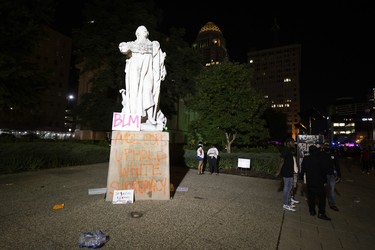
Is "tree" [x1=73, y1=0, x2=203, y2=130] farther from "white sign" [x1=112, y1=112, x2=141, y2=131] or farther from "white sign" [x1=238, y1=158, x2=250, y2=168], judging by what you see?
"white sign" [x1=112, y1=112, x2=141, y2=131]

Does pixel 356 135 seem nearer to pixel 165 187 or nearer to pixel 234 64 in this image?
pixel 234 64

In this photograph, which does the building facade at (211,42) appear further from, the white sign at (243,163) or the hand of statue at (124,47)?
the hand of statue at (124,47)

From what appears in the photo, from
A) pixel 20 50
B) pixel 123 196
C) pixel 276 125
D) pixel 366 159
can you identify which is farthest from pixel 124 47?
pixel 276 125

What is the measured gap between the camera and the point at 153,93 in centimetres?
686

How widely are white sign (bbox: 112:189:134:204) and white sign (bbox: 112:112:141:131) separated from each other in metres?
1.71

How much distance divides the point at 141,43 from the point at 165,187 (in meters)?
4.46

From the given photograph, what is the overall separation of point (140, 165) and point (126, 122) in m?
1.29

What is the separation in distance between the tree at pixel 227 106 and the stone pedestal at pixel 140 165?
11530 mm

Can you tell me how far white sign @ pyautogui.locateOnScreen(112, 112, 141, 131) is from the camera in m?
5.94

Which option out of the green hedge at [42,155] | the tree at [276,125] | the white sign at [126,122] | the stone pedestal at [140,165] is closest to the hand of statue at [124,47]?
the white sign at [126,122]

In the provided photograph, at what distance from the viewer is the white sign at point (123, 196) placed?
5379 millimetres

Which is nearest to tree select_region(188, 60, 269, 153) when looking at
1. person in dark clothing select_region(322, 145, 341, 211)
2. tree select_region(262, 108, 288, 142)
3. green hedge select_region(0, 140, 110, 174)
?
green hedge select_region(0, 140, 110, 174)

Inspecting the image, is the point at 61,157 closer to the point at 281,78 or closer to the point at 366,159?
the point at 366,159

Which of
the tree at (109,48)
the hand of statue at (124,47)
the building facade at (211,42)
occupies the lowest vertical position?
the hand of statue at (124,47)
